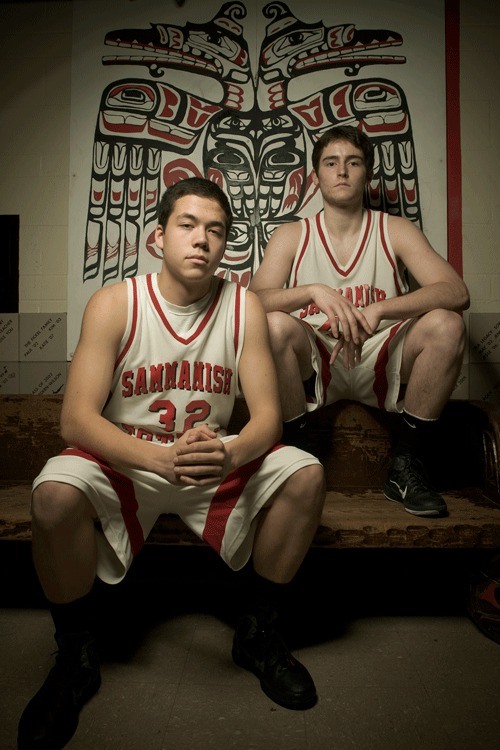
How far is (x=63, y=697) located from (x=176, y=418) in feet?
2.47

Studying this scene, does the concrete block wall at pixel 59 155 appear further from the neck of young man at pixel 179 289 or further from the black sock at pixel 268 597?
the black sock at pixel 268 597

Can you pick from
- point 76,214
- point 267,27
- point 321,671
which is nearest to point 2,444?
point 76,214

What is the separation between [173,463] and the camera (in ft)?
4.23

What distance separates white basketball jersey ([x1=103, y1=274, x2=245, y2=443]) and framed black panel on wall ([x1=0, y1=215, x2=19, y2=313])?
1.53m

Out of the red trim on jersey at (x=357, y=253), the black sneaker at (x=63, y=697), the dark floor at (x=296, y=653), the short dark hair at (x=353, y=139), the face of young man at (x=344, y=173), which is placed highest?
the short dark hair at (x=353, y=139)

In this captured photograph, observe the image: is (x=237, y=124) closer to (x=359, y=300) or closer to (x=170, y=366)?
Answer: (x=359, y=300)

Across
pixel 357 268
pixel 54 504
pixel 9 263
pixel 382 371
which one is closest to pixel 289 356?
pixel 382 371

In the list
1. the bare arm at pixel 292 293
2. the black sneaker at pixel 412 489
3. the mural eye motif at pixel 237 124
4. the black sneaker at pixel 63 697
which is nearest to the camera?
the black sneaker at pixel 63 697

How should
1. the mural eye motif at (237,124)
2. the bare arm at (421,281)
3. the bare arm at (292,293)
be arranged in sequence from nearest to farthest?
the bare arm at (292,293), the bare arm at (421,281), the mural eye motif at (237,124)

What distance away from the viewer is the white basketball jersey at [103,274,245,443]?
5.13ft

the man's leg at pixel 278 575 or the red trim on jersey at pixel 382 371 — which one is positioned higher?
the red trim on jersey at pixel 382 371

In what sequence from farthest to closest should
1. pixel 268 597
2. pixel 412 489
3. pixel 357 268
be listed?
pixel 357 268
pixel 412 489
pixel 268 597

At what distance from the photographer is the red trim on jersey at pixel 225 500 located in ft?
4.58

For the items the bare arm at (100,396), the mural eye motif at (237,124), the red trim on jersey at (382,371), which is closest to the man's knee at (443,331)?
the red trim on jersey at (382,371)
